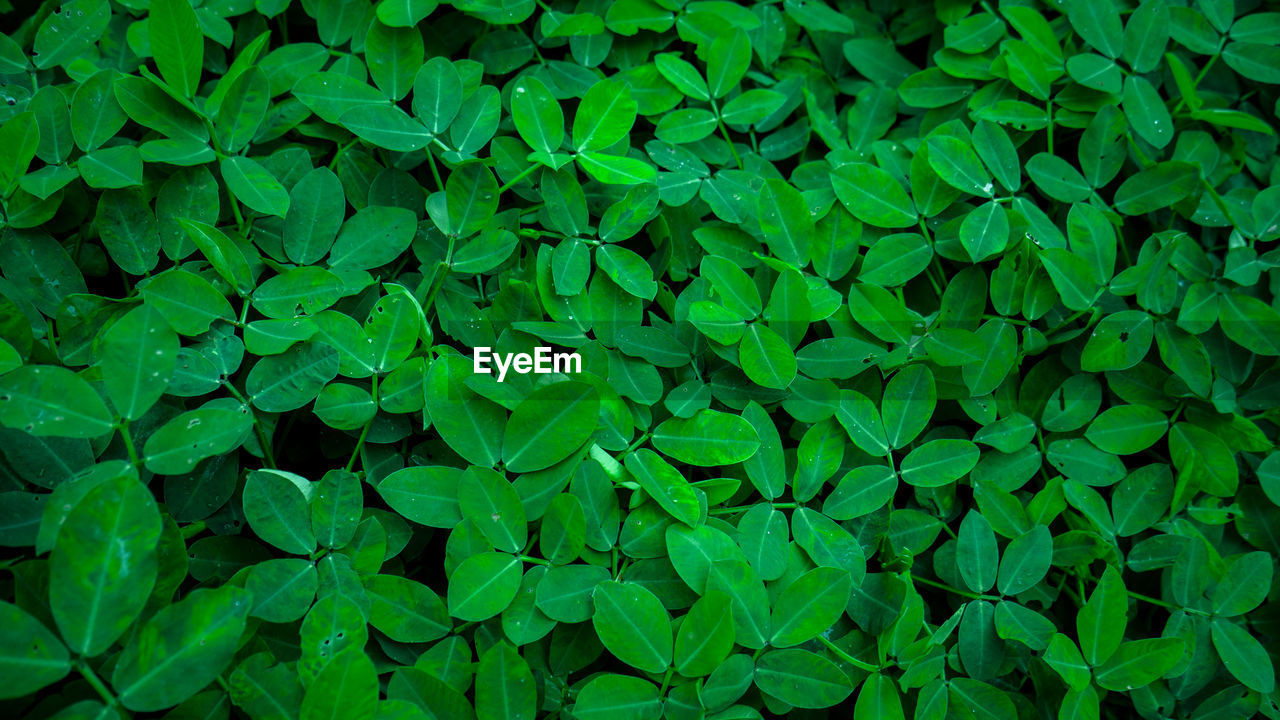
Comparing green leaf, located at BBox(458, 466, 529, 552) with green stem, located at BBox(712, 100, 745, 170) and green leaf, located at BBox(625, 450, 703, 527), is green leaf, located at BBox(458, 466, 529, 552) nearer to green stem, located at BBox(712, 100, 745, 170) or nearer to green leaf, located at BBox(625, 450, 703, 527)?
green leaf, located at BBox(625, 450, 703, 527)

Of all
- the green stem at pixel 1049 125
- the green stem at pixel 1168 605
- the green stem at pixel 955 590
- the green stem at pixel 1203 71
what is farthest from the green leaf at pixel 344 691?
the green stem at pixel 1203 71

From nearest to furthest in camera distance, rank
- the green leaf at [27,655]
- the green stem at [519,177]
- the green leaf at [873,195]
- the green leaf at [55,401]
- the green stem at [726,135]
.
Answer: the green leaf at [27,655], the green leaf at [55,401], the green stem at [519,177], the green leaf at [873,195], the green stem at [726,135]

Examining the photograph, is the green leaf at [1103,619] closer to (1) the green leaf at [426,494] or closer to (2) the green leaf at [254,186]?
(1) the green leaf at [426,494]

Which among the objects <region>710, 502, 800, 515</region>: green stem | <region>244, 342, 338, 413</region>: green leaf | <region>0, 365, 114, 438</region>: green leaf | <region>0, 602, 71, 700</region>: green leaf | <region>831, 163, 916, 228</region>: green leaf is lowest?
<region>710, 502, 800, 515</region>: green stem

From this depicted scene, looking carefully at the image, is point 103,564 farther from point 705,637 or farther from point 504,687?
point 705,637

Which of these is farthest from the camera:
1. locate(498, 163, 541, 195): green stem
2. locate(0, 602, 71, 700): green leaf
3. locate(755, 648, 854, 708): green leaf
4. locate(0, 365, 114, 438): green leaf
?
locate(498, 163, 541, 195): green stem

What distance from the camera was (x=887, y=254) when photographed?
1418 mm

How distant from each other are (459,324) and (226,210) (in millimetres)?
448

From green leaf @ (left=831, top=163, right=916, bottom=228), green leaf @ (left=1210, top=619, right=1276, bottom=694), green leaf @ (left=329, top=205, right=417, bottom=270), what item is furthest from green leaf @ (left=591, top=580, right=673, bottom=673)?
green leaf @ (left=1210, top=619, right=1276, bottom=694)

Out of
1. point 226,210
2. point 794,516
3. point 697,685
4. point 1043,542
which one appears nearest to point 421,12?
point 226,210

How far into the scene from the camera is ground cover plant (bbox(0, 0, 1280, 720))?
3.47 feet

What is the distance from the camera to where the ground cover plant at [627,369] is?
3.47 ft

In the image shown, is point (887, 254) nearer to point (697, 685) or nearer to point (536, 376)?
point (536, 376)

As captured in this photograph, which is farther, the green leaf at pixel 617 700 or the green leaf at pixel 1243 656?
the green leaf at pixel 1243 656
